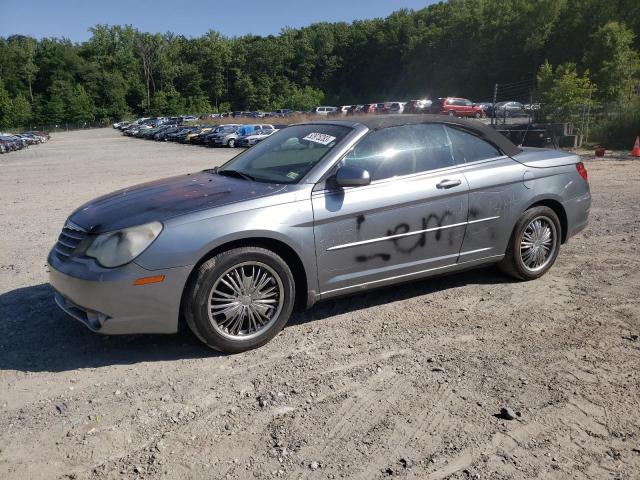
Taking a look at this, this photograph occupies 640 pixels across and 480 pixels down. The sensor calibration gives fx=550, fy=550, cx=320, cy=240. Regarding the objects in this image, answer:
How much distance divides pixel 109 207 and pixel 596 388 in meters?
3.49

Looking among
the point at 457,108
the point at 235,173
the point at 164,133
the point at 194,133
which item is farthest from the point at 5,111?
the point at 235,173

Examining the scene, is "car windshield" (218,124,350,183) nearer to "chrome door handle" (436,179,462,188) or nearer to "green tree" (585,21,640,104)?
"chrome door handle" (436,179,462,188)

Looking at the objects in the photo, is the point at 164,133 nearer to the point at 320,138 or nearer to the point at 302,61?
the point at 320,138

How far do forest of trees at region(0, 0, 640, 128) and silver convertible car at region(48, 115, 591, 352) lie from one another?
7892cm

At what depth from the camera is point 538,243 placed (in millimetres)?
5152

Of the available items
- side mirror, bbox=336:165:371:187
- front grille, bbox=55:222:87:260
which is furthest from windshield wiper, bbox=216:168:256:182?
front grille, bbox=55:222:87:260

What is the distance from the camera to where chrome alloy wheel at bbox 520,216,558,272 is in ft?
16.7

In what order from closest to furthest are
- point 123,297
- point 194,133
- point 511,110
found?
point 123,297, point 511,110, point 194,133

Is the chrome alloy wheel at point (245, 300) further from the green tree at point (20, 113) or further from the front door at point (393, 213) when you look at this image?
the green tree at point (20, 113)

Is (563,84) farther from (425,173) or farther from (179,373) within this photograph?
(179,373)

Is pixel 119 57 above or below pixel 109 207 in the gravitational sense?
above

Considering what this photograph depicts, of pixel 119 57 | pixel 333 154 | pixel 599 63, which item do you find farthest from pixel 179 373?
pixel 119 57

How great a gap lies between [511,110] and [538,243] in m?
26.4

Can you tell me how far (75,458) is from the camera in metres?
2.72
